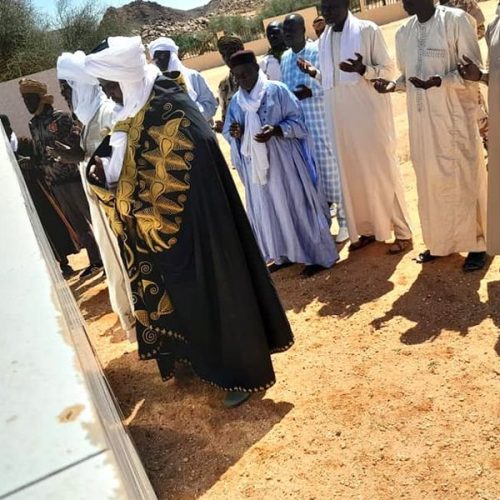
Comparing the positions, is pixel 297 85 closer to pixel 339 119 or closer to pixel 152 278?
pixel 339 119

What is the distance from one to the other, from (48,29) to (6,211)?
1132 inches

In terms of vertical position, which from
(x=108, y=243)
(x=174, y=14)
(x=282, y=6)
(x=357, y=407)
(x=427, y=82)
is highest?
(x=174, y=14)

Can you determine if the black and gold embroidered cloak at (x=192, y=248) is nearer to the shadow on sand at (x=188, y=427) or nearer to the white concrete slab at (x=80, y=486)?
the shadow on sand at (x=188, y=427)

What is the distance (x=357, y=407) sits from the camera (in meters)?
3.17

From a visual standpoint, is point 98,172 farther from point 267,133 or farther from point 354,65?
point 354,65

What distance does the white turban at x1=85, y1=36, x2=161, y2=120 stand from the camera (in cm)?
303

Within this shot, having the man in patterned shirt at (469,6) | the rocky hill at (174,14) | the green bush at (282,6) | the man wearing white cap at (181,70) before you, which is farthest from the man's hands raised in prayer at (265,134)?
the rocky hill at (174,14)

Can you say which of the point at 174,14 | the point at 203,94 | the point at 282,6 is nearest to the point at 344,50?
the point at 203,94

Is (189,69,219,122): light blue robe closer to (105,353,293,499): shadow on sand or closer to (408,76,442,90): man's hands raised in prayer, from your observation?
(408,76,442,90): man's hands raised in prayer

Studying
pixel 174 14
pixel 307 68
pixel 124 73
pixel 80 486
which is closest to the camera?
pixel 80 486

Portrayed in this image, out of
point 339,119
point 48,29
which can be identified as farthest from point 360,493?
point 48,29

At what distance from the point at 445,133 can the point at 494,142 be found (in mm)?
479

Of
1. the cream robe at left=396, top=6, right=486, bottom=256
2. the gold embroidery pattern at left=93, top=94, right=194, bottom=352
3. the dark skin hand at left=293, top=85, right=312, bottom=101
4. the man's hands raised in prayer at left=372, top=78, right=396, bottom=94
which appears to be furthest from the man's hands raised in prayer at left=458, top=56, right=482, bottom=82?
the dark skin hand at left=293, top=85, right=312, bottom=101

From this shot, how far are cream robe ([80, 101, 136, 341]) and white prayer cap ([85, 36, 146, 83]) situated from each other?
104cm
